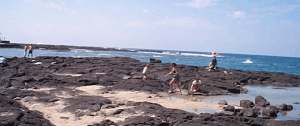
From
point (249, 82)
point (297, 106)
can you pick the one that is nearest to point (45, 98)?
point (297, 106)

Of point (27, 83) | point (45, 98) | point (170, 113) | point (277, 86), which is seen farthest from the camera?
point (277, 86)

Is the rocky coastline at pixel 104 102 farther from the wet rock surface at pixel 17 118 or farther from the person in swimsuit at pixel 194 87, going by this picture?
the person in swimsuit at pixel 194 87

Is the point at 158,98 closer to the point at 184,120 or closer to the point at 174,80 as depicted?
the point at 174,80

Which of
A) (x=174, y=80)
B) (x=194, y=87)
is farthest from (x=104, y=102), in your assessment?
(x=194, y=87)

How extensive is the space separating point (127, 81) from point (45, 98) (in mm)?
7936

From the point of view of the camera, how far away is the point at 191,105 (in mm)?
18578

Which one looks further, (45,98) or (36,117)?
(45,98)

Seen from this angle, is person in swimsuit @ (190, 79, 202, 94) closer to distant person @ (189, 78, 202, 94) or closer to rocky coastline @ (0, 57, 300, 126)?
distant person @ (189, 78, 202, 94)

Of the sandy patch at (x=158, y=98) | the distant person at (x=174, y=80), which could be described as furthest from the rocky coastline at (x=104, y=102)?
the distant person at (x=174, y=80)

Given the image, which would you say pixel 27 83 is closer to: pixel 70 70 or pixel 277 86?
pixel 70 70

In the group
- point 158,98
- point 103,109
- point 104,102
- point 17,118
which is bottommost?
point 158,98

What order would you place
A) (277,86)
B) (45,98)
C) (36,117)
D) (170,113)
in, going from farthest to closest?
(277,86) < (45,98) < (170,113) < (36,117)

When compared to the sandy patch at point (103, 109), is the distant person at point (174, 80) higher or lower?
higher

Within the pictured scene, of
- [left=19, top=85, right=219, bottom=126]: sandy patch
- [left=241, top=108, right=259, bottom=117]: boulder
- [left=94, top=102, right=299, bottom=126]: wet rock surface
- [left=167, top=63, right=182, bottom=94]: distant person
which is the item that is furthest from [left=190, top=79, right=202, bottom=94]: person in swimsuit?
[left=94, top=102, right=299, bottom=126]: wet rock surface
